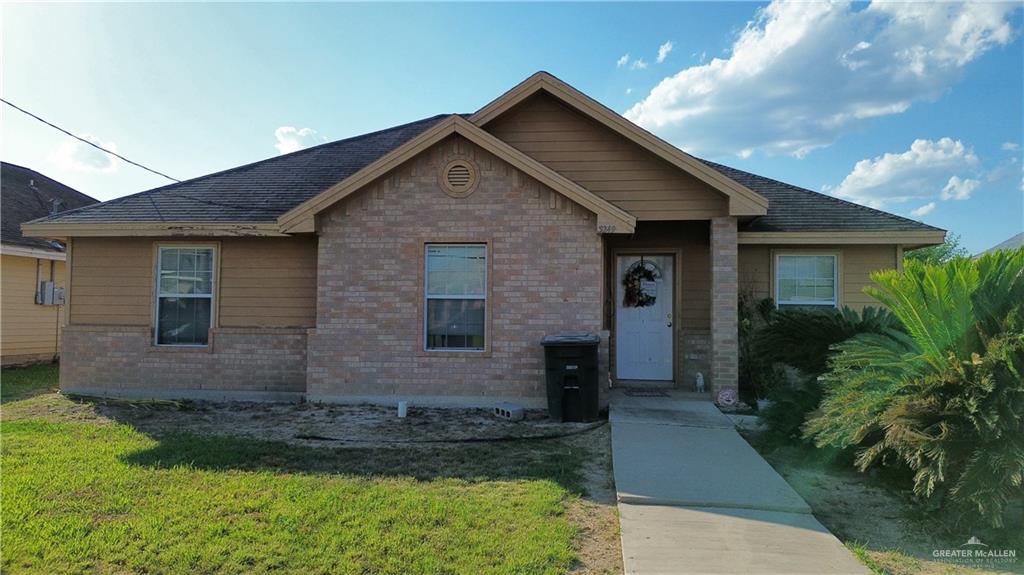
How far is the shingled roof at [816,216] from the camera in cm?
944

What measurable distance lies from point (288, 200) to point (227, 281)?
1815mm

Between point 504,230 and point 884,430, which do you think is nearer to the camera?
point 884,430

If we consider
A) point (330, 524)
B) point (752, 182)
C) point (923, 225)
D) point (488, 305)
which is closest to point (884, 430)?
point (330, 524)

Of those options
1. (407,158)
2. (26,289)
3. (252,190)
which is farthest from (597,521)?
(26,289)

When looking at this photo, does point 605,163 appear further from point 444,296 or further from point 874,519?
point 874,519

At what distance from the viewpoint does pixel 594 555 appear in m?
3.84

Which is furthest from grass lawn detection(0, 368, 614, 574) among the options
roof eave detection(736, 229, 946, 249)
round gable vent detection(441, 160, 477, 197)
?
roof eave detection(736, 229, 946, 249)

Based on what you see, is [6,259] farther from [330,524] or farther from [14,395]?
[330,524]

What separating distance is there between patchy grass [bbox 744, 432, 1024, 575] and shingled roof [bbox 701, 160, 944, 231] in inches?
182

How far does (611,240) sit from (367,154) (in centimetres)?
571

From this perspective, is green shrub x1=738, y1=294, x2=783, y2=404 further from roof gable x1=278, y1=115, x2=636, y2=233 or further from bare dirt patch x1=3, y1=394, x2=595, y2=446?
bare dirt patch x1=3, y1=394, x2=595, y2=446

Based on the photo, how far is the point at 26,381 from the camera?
11.6 metres

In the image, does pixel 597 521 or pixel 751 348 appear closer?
pixel 597 521

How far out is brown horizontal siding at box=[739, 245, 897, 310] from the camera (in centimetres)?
962
